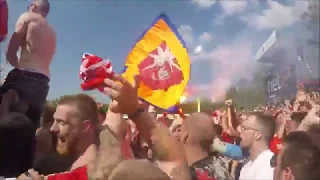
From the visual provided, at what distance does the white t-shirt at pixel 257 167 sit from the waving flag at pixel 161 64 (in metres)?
0.42

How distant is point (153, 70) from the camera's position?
1.72 meters

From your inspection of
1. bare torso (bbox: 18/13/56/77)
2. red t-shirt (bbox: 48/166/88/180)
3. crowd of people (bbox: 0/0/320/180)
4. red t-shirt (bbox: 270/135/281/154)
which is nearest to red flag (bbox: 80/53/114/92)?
crowd of people (bbox: 0/0/320/180)

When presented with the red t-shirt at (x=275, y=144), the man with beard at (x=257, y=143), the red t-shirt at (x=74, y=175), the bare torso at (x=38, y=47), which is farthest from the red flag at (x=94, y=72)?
the red t-shirt at (x=275, y=144)

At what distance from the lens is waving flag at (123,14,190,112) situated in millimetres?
1701

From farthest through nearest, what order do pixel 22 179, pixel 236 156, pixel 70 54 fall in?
pixel 236 156, pixel 70 54, pixel 22 179

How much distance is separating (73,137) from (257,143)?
0.80m

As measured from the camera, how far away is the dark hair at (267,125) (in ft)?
6.52

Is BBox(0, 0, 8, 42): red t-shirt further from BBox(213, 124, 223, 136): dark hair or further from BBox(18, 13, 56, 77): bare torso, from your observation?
BBox(213, 124, 223, 136): dark hair

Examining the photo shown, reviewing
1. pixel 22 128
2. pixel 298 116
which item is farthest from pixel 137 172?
pixel 298 116

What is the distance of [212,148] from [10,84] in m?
0.75

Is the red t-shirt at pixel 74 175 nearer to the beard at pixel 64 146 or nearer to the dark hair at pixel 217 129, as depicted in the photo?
A: the beard at pixel 64 146

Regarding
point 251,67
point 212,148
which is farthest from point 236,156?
point 251,67

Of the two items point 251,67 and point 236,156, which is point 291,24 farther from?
point 236,156

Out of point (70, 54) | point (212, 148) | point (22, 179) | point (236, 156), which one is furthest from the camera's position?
point (236, 156)
